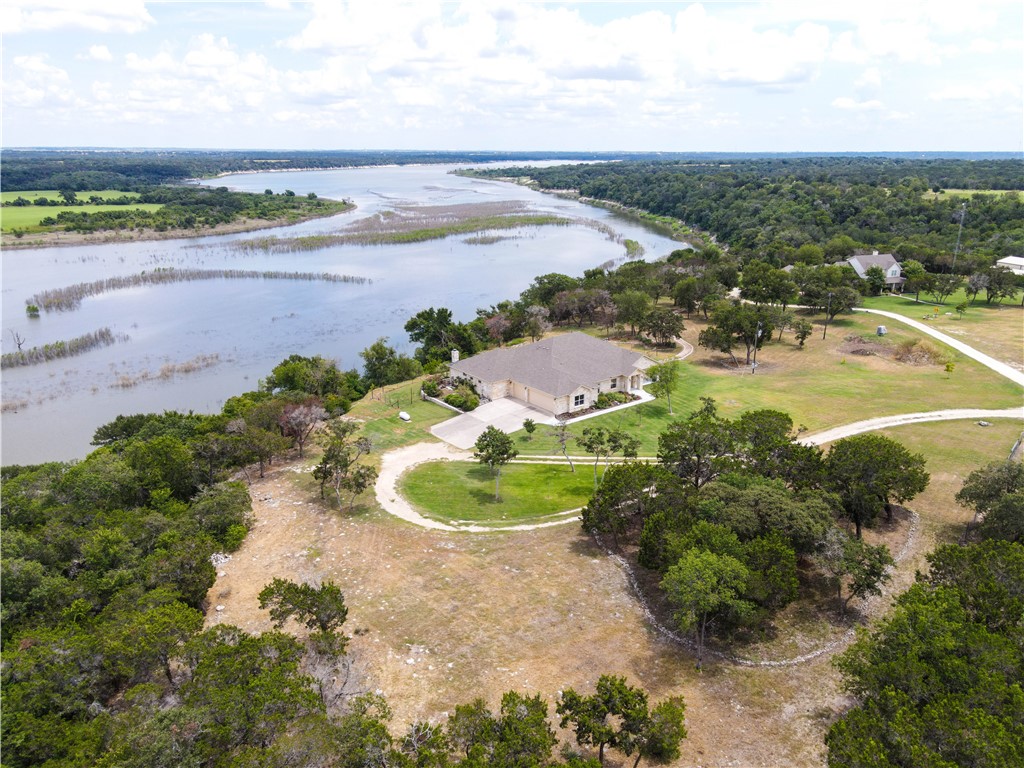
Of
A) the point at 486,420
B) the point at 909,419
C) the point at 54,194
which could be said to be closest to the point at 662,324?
the point at 909,419

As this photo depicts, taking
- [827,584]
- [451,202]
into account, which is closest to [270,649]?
[827,584]

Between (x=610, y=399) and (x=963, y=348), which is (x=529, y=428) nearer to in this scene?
(x=610, y=399)

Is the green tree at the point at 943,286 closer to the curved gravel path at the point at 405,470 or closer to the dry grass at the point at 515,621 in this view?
the dry grass at the point at 515,621

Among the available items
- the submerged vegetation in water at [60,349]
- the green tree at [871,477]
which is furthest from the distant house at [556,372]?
the submerged vegetation in water at [60,349]

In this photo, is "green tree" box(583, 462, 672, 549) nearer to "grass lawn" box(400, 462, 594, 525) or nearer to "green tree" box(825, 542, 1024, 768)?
"grass lawn" box(400, 462, 594, 525)

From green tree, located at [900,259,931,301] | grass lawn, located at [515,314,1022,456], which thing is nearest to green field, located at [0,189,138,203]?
grass lawn, located at [515,314,1022,456]
